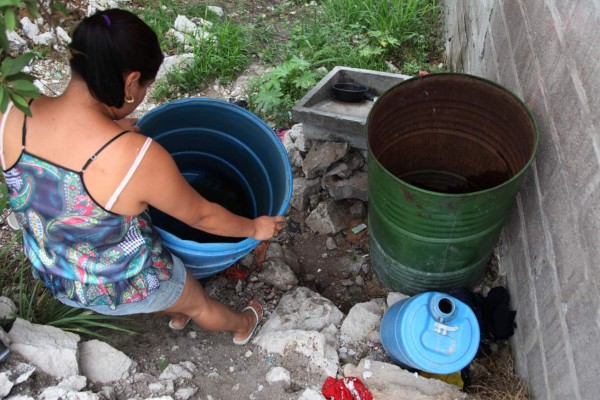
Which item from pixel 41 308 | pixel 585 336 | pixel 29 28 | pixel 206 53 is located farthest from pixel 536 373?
pixel 29 28

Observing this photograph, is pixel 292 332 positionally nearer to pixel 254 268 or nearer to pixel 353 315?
pixel 353 315

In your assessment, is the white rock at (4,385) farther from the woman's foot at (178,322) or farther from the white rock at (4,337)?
the woman's foot at (178,322)

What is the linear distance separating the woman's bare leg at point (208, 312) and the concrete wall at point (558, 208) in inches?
53.2

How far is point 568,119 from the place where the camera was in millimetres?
1805

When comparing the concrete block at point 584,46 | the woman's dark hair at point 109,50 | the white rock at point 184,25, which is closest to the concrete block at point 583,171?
the concrete block at point 584,46

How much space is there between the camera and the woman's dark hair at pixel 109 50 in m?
1.40

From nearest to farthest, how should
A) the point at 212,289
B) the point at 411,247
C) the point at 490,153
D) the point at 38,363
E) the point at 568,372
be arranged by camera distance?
the point at 568,372 → the point at 38,363 → the point at 411,247 → the point at 490,153 → the point at 212,289

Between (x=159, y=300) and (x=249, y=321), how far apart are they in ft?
2.10

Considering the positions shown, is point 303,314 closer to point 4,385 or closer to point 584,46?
point 4,385

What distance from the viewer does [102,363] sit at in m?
2.04

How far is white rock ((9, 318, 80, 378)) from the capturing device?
1.87 m

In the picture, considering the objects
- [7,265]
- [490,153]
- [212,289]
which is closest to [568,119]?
[490,153]

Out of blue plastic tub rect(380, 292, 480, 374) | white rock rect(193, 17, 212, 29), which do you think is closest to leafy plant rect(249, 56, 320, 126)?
white rock rect(193, 17, 212, 29)

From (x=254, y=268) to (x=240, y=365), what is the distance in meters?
0.72
